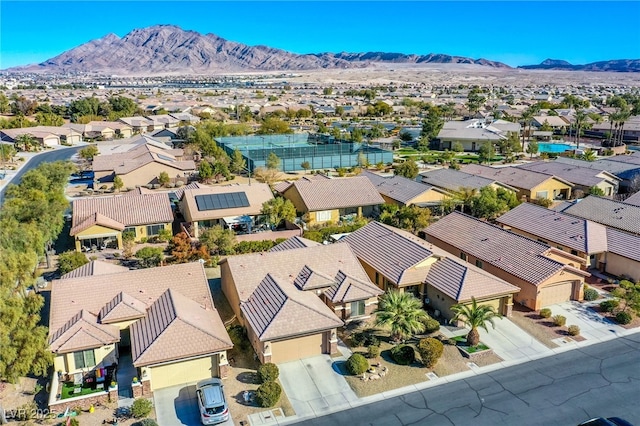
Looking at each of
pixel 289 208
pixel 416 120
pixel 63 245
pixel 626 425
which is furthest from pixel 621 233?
pixel 416 120

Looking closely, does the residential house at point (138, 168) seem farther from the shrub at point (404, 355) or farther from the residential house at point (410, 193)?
the shrub at point (404, 355)

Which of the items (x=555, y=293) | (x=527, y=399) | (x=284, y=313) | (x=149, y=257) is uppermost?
(x=284, y=313)

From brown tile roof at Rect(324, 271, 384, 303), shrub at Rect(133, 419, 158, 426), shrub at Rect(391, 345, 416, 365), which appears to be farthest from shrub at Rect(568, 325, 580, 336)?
shrub at Rect(133, 419, 158, 426)

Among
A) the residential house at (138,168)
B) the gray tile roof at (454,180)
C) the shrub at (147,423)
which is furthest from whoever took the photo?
the residential house at (138,168)

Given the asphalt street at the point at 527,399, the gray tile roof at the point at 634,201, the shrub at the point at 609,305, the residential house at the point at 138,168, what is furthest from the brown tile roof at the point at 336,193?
the asphalt street at the point at 527,399

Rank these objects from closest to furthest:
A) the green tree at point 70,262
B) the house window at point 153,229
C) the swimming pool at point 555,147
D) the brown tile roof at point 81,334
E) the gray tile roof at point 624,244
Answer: the brown tile roof at point 81,334
the gray tile roof at point 624,244
the green tree at point 70,262
the house window at point 153,229
the swimming pool at point 555,147

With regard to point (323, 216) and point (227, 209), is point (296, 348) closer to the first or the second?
point (227, 209)

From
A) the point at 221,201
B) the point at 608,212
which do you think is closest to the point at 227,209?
the point at 221,201
